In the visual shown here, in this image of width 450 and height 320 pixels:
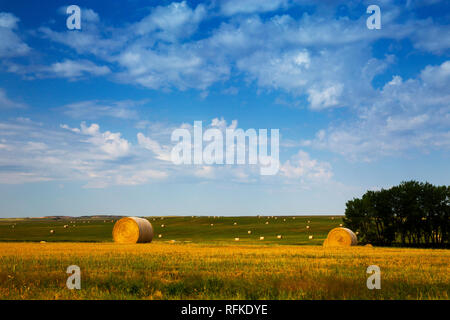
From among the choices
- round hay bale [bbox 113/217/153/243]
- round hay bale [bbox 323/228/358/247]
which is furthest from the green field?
round hay bale [bbox 113/217/153/243]

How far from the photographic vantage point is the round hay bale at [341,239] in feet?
130

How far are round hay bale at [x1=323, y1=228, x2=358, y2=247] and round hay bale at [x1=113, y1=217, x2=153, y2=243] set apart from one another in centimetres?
1947

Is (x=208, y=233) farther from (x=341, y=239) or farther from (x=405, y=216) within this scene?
(x=405, y=216)

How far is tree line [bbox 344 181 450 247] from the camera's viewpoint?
42.2 meters

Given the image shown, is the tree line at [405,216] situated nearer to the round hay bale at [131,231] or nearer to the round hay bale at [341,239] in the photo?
the round hay bale at [341,239]

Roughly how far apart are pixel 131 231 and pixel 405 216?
99.5ft

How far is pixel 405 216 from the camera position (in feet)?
141

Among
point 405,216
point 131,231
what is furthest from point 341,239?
point 131,231

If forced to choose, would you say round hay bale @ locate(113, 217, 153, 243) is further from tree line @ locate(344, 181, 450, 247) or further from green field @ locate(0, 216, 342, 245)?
tree line @ locate(344, 181, 450, 247)

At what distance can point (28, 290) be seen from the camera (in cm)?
1031

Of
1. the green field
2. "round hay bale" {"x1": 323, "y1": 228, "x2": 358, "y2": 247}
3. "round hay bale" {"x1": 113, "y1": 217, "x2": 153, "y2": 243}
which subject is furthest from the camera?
the green field

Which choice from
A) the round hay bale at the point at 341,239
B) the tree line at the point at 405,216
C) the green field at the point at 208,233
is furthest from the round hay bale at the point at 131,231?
the tree line at the point at 405,216

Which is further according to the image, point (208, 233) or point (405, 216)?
point (208, 233)
